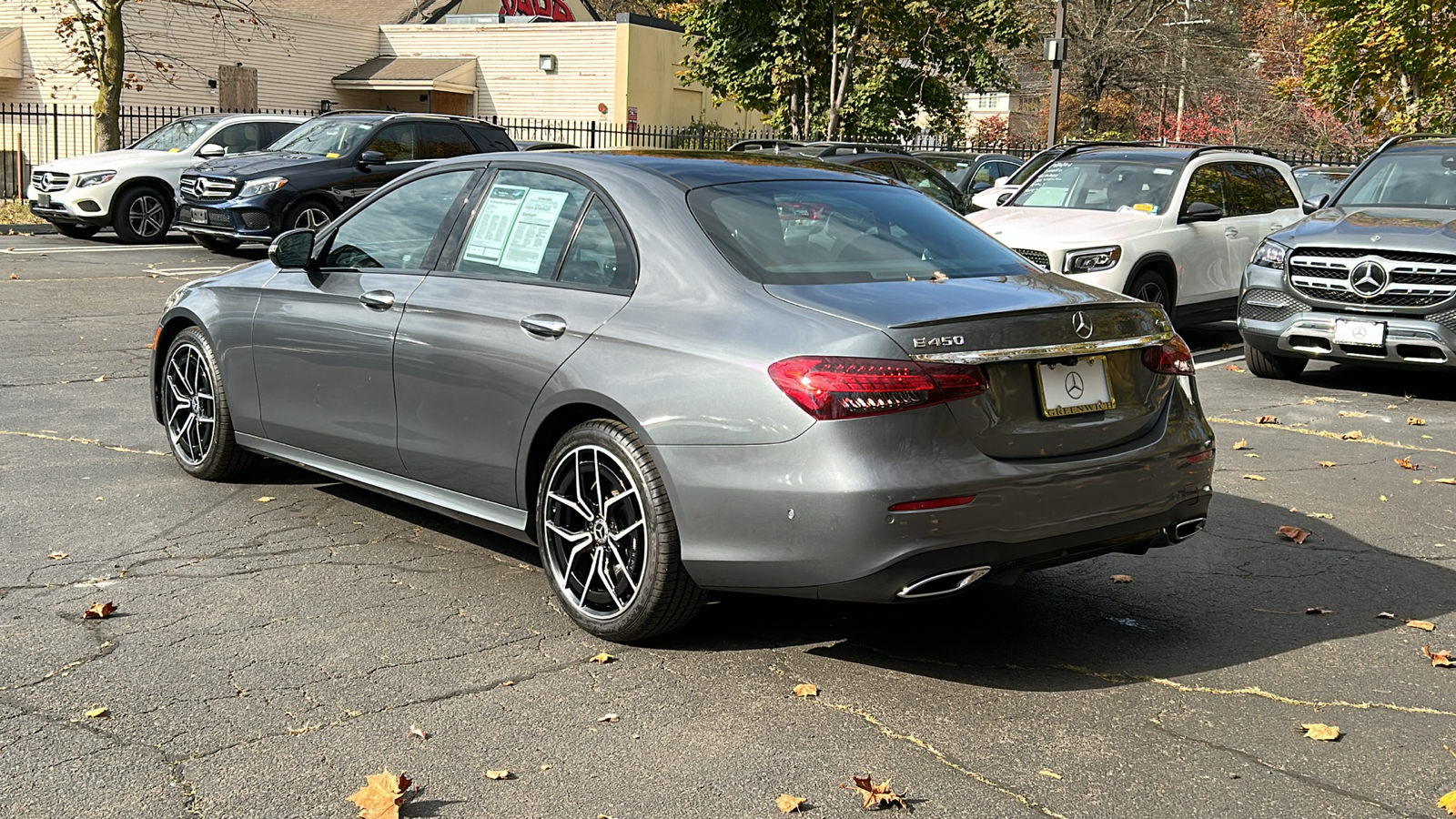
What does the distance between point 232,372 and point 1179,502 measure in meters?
3.94

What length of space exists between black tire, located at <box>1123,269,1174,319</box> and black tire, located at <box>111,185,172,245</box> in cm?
1356

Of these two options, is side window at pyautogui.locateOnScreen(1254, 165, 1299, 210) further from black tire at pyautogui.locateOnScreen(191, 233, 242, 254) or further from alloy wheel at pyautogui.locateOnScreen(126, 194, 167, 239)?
alloy wheel at pyautogui.locateOnScreen(126, 194, 167, 239)

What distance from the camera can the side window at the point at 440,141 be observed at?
18.4 m

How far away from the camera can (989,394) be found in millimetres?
4219

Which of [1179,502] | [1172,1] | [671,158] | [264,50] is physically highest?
[1172,1]

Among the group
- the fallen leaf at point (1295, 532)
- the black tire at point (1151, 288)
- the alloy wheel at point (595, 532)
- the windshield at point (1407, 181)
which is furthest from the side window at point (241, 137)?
the fallen leaf at point (1295, 532)

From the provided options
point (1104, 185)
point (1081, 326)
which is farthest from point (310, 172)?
point (1081, 326)

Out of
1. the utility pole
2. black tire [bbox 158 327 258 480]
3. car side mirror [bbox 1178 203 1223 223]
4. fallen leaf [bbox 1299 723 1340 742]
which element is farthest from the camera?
the utility pole

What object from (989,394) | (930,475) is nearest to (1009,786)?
(930,475)

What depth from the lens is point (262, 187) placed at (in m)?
16.8

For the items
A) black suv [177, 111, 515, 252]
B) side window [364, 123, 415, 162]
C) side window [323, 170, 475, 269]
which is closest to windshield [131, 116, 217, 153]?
black suv [177, 111, 515, 252]

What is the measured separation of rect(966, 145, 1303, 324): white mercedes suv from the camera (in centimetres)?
1135


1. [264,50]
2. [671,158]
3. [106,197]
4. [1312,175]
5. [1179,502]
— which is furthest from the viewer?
[264,50]

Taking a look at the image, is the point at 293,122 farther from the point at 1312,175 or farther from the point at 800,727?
the point at 800,727
